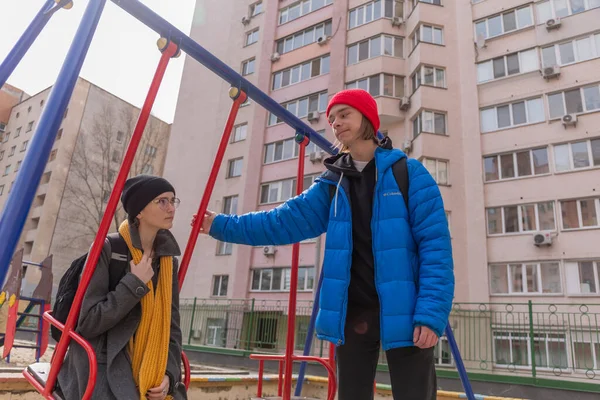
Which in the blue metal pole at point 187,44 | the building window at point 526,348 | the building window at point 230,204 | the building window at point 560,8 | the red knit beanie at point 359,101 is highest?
the building window at point 560,8

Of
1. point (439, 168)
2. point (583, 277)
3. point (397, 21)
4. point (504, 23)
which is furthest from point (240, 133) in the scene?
point (583, 277)

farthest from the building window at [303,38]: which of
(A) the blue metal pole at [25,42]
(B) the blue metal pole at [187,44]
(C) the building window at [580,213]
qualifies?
(A) the blue metal pole at [25,42]

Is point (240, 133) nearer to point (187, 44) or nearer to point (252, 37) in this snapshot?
point (252, 37)

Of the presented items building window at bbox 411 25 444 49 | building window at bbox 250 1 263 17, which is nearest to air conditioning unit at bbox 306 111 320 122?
building window at bbox 411 25 444 49

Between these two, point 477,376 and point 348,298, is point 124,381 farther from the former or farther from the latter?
point 477,376

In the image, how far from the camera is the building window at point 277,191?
67.7 ft

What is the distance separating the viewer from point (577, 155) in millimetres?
15039

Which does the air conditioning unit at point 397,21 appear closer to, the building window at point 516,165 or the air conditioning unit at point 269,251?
the building window at point 516,165

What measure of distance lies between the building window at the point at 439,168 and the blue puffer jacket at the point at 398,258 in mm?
15576

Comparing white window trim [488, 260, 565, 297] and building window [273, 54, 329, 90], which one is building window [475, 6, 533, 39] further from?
white window trim [488, 260, 565, 297]

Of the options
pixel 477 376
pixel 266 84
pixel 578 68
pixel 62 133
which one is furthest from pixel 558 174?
pixel 62 133

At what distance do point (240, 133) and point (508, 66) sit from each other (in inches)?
520

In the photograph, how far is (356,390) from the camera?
1.86 meters

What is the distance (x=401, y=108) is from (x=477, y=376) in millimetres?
12002
